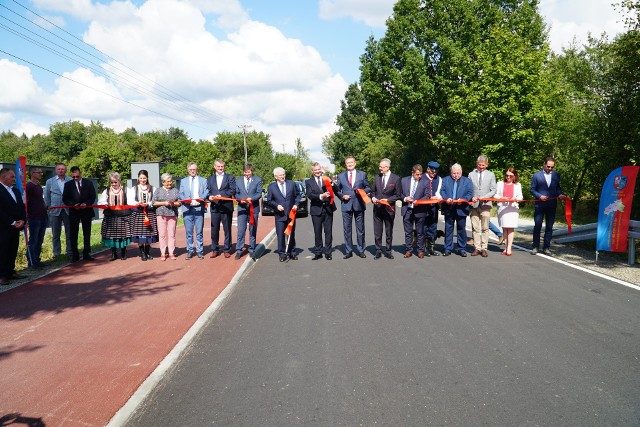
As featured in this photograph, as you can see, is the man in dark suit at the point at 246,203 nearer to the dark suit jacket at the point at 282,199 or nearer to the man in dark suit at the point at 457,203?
the dark suit jacket at the point at 282,199

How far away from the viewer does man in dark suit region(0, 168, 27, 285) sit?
821cm

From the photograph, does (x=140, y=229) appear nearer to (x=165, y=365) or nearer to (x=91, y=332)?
(x=91, y=332)

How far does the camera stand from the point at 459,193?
10.4m

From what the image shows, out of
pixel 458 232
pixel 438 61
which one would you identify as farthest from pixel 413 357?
pixel 438 61

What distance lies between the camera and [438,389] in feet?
12.6

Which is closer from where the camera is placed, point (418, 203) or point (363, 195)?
point (363, 195)

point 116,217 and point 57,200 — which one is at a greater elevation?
point 57,200

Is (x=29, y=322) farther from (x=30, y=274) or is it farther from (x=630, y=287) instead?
(x=630, y=287)

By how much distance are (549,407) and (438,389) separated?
826mm

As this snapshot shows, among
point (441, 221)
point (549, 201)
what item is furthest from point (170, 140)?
point (549, 201)

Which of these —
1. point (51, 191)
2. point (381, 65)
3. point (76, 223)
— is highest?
point (381, 65)

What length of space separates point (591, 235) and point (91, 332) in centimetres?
1009

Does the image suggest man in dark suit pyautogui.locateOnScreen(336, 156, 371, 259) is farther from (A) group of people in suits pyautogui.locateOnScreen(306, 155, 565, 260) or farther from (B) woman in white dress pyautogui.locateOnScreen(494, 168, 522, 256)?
(B) woman in white dress pyautogui.locateOnScreen(494, 168, 522, 256)

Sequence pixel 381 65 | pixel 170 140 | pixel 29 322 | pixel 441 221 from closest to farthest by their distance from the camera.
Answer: pixel 29 322 < pixel 441 221 < pixel 381 65 < pixel 170 140
